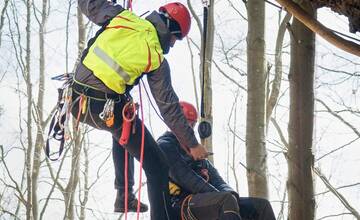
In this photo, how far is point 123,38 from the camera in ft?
9.47

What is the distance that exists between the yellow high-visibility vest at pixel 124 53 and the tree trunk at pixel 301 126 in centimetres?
124

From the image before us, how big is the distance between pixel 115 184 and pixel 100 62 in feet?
3.15

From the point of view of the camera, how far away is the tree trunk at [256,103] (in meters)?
3.87

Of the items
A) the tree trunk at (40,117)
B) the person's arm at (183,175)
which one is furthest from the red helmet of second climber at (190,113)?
the tree trunk at (40,117)

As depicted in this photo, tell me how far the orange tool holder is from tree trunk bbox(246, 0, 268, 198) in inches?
49.1

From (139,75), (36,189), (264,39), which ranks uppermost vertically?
(264,39)

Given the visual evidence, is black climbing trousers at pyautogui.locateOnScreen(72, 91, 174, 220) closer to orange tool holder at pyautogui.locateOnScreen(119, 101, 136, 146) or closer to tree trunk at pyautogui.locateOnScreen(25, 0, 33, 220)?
orange tool holder at pyautogui.locateOnScreen(119, 101, 136, 146)

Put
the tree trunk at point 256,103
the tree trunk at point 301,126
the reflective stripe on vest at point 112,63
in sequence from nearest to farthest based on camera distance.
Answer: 1. the tree trunk at point 301,126
2. the reflective stripe on vest at point 112,63
3. the tree trunk at point 256,103

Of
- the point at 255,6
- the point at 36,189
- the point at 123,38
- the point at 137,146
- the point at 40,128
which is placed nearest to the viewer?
the point at 123,38

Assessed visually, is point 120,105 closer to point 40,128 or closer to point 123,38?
point 123,38

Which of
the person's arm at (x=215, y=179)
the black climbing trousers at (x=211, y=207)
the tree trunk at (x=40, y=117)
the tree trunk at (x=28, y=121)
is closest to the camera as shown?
the black climbing trousers at (x=211, y=207)

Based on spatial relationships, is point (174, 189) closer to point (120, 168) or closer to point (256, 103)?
point (120, 168)

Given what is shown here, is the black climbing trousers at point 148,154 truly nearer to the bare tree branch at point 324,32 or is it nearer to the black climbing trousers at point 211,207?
the black climbing trousers at point 211,207

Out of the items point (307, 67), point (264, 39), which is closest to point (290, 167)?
point (307, 67)
